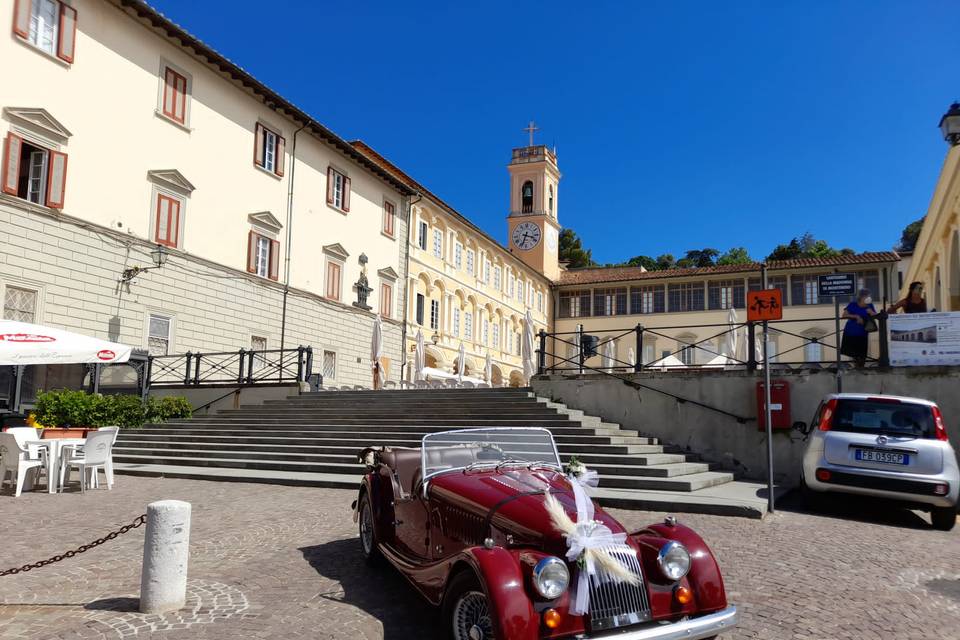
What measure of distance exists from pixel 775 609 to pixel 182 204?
2089 cm

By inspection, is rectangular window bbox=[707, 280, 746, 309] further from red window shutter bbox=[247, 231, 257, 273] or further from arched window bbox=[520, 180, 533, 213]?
red window shutter bbox=[247, 231, 257, 273]

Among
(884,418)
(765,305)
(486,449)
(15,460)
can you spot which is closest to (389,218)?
(15,460)

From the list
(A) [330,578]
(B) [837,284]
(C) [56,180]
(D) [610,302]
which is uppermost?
(D) [610,302]

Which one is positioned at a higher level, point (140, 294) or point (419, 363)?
point (140, 294)

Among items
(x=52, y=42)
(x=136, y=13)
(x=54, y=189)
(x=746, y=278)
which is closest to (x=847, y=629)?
(x=54, y=189)

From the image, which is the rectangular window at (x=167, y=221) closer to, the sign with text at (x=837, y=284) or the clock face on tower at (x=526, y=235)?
the sign with text at (x=837, y=284)

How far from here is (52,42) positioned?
58.0 ft

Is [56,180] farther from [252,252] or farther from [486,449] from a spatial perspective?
[486,449]

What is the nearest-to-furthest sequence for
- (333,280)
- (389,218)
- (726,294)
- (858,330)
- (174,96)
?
(858,330) < (174,96) < (333,280) < (389,218) < (726,294)

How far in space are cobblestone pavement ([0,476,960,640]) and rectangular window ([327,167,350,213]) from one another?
2051 centimetres

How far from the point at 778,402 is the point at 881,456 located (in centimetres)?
380

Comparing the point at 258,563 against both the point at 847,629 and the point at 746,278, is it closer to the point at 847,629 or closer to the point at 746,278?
the point at 847,629

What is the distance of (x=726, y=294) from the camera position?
47281 millimetres

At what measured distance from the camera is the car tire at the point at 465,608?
12.0 feet
